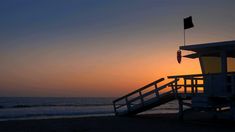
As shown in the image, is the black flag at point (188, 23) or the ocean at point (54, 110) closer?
the black flag at point (188, 23)

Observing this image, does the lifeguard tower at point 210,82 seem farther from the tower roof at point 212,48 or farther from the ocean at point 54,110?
the ocean at point 54,110

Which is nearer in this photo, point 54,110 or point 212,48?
point 212,48

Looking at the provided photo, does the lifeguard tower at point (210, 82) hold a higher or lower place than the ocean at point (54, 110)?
higher

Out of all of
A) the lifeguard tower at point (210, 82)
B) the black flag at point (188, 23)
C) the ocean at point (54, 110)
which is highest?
the black flag at point (188, 23)

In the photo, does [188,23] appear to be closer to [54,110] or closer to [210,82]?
[210,82]

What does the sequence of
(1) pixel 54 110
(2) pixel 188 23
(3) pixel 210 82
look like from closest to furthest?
1. (3) pixel 210 82
2. (2) pixel 188 23
3. (1) pixel 54 110

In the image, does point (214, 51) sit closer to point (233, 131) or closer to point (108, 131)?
point (233, 131)

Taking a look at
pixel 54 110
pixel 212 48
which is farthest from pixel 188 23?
pixel 54 110

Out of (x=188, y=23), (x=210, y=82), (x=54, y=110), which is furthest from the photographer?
(x=54, y=110)

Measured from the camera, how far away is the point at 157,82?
20.4 m

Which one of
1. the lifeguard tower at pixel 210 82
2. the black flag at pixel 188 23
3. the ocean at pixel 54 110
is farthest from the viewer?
the ocean at pixel 54 110

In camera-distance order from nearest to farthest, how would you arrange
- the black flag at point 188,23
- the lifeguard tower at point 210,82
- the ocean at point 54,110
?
the lifeguard tower at point 210,82, the black flag at point 188,23, the ocean at point 54,110

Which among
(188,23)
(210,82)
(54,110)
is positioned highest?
(188,23)

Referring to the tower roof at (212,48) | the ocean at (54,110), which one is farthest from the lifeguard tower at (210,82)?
the ocean at (54,110)
